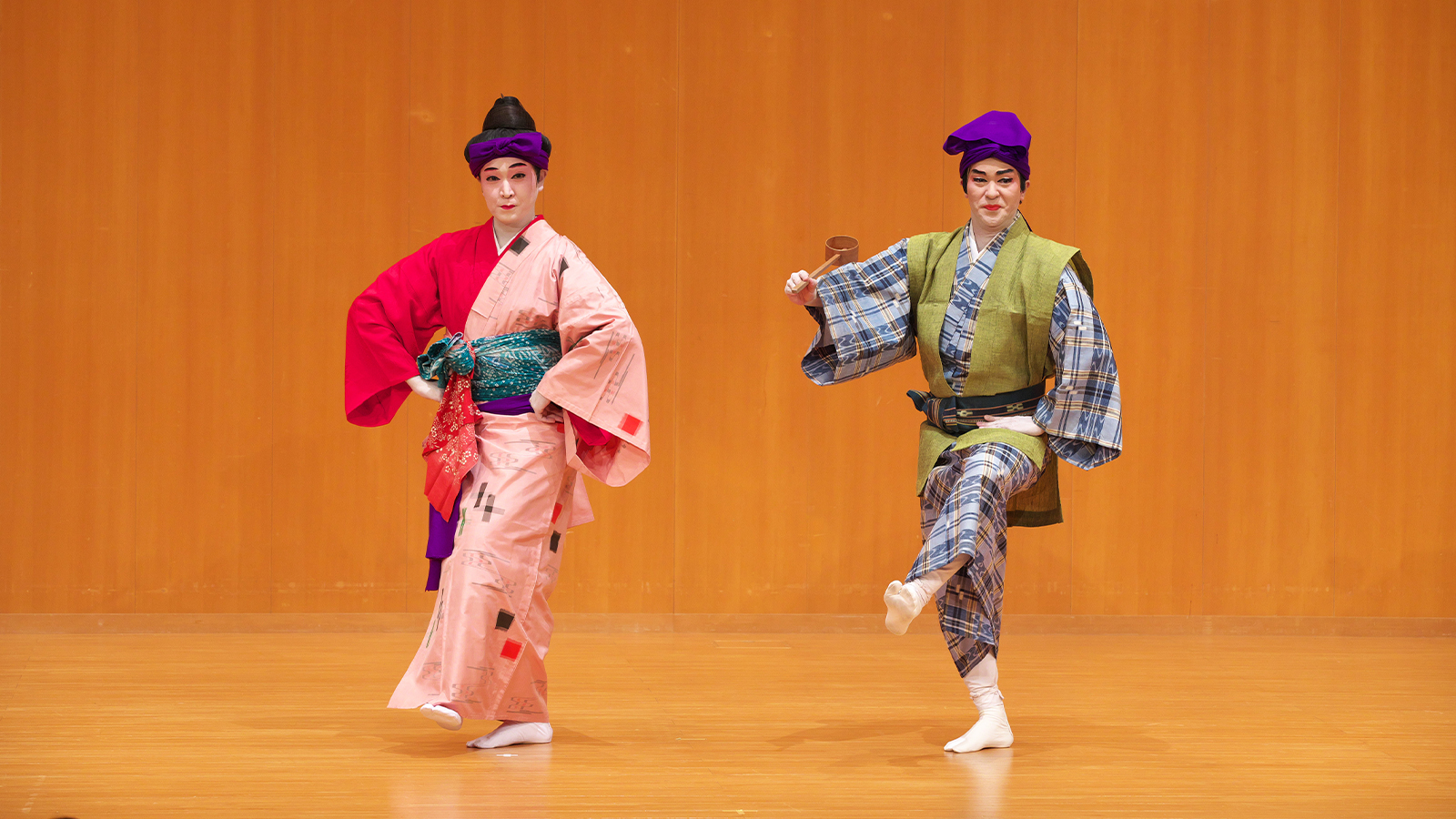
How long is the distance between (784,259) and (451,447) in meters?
1.98

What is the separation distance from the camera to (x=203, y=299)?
4.56 metres

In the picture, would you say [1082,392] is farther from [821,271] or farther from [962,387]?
[821,271]

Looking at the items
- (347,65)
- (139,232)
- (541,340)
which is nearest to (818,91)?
(347,65)

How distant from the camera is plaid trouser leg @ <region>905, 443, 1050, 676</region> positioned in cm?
277

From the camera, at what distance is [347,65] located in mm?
4598

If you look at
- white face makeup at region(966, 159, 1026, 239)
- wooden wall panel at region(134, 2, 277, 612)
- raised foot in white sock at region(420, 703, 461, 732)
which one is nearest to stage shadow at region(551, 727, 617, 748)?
raised foot in white sock at region(420, 703, 461, 732)

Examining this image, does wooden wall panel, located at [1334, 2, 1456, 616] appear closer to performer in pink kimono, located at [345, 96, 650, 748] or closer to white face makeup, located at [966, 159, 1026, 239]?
white face makeup, located at [966, 159, 1026, 239]

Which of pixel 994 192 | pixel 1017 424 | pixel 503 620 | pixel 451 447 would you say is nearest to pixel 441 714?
pixel 503 620

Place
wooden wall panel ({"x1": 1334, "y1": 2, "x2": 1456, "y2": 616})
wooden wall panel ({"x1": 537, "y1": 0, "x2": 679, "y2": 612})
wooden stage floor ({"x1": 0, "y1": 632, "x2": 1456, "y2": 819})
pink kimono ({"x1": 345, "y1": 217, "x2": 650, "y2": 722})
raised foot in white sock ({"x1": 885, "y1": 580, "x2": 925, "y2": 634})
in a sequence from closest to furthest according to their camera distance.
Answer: wooden stage floor ({"x1": 0, "y1": 632, "x2": 1456, "y2": 819}) < raised foot in white sock ({"x1": 885, "y1": 580, "x2": 925, "y2": 634}) < pink kimono ({"x1": 345, "y1": 217, "x2": 650, "y2": 722}) < wooden wall panel ({"x1": 537, "y1": 0, "x2": 679, "y2": 612}) < wooden wall panel ({"x1": 1334, "y1": 2, "x2": 1456, "y2": 616})

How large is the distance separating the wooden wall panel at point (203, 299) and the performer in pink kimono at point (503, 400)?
1650 millimetres

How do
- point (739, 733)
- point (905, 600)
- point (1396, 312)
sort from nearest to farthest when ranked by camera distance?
point (905, 600), point (739, 733), point (1396, 312)

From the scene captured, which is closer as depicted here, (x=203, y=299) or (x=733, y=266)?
(x=203, y=299)

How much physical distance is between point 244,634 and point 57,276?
4.51 feet

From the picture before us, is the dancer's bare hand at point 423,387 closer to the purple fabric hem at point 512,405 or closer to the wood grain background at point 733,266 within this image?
the purple fabric hem at point 512,405
